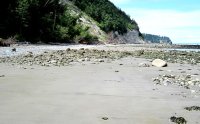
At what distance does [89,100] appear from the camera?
6633mm

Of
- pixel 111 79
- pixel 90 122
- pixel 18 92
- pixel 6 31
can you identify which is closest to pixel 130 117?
pixel 90 122

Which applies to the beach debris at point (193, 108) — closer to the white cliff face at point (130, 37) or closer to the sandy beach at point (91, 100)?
the sandy beach at point (91, 100)

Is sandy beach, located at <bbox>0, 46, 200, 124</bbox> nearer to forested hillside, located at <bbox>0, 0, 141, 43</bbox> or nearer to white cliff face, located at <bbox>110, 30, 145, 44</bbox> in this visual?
forested hillside, located at <bbox>0, 0, 141, 43</bbox>

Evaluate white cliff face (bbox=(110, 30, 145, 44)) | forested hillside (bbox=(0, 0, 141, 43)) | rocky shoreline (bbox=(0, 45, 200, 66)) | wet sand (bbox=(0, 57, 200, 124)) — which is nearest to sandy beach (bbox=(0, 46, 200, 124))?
wet sand (bbox=(0, 57, 200, 124))

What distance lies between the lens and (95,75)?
10672mm

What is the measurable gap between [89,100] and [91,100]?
0.04 metres

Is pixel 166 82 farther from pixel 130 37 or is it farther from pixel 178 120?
pixel 130 37

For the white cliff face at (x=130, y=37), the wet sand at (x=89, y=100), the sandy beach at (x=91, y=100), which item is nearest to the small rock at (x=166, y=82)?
the sandy beach at (x=91, y=100)

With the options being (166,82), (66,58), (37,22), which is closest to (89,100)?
(166,82)

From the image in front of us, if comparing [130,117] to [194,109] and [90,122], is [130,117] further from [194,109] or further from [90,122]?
[194,109]

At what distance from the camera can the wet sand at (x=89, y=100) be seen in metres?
5.32

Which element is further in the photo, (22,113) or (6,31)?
(6,31)

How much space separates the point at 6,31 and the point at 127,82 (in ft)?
96.6

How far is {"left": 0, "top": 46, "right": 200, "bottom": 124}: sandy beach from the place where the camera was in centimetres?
532
